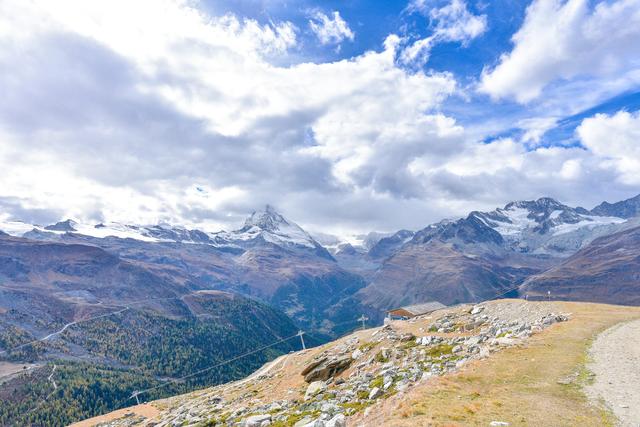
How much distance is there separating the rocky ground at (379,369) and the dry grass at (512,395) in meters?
2.25

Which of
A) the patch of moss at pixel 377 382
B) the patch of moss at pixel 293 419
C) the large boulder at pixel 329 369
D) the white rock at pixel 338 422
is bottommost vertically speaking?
the large boulder at pixel 329 369

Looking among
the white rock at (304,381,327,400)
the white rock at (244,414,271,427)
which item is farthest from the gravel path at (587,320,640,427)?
the white rock at (304,381,327,400)

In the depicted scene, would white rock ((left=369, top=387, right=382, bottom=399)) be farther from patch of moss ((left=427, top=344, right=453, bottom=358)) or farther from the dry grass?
patch of moss ((left=427, top=344, right=453, bottom=358))

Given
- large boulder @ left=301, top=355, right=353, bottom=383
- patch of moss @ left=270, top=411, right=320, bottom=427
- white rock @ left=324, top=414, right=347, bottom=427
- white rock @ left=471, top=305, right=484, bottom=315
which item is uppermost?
white rock @ left=471, top=305, right=484, bottom=315

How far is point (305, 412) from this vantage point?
36.0m

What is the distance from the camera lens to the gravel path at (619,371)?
91.5 feet

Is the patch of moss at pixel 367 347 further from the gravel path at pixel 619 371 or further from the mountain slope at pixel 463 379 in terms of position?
the gravel path at pixel 619 371

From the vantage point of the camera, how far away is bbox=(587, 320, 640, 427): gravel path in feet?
91.5

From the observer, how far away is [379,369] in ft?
160

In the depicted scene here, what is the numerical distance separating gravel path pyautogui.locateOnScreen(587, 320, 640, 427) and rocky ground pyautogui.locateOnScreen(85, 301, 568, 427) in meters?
7.82

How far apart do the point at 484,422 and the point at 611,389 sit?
45.8 ft

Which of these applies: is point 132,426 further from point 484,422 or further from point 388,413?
point 484,422

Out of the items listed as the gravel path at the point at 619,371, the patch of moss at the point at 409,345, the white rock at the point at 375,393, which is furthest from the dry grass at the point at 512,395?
the patch of moss at the point at 409,345

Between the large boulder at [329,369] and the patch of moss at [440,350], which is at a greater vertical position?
the patch of moss at [440,350]
